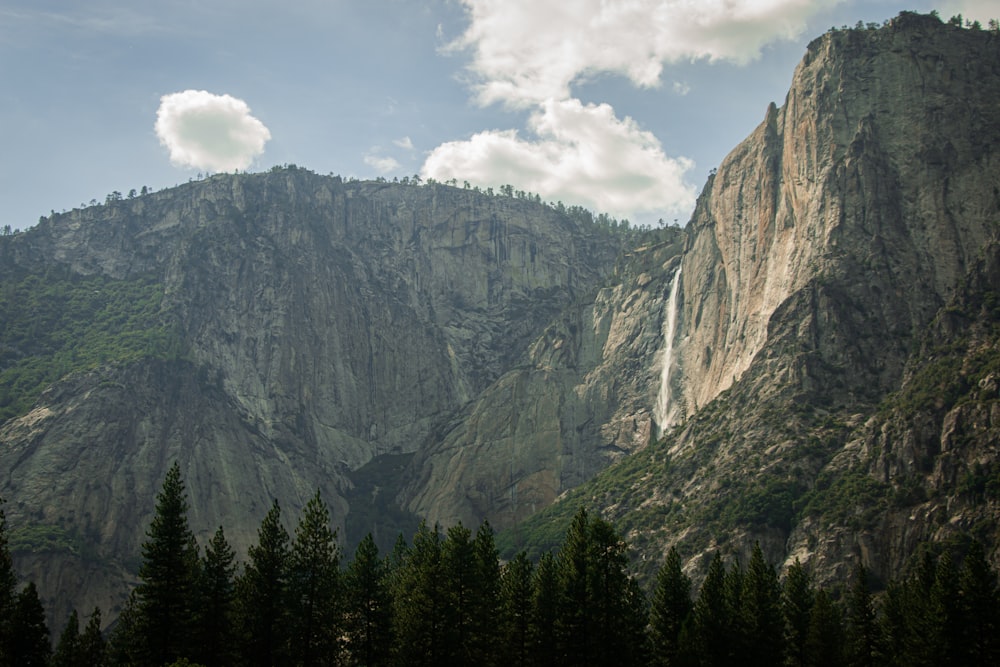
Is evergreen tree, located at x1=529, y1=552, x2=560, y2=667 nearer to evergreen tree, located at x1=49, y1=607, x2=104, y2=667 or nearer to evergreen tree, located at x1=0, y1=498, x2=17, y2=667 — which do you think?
evergreen tree, located at x1=0, y1=498, x2=17, y2=667

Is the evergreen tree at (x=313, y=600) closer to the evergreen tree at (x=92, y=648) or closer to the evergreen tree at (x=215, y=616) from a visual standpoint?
the evergreen tree at (x=215, y=616)

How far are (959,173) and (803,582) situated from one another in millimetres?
70896

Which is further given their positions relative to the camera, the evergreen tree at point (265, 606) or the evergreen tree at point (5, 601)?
the evergreen tree at point (265, 606)

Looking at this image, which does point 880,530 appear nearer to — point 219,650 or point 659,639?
point 659,639

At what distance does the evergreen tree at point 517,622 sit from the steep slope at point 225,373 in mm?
79780

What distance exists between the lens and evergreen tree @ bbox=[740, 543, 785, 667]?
5709cm

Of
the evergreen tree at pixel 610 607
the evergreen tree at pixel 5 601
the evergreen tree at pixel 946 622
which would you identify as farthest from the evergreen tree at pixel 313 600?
the evergreen tree at pixel 946 622

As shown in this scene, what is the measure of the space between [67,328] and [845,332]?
13681cm

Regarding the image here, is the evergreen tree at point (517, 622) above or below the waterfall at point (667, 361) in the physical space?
below

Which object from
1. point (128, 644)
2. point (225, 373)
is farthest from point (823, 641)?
point (225, 373)

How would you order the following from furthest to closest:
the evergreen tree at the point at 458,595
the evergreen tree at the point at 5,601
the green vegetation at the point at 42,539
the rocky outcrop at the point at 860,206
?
1. the green vegetation at the point at 42,539
2. the rocky outcrop at the point at 860,206
3. the evergreen tree at the point at 458,595
4. the evergreen tree at the point at 5,601

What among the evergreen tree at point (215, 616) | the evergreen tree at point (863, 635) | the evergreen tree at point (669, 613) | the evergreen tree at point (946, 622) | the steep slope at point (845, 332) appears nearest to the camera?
the evergreen tree at point (946, 622)

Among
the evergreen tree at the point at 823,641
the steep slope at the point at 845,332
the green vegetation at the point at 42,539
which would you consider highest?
the steep slope at the point at 845,332

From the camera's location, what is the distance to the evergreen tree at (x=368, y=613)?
61469 millimetres
